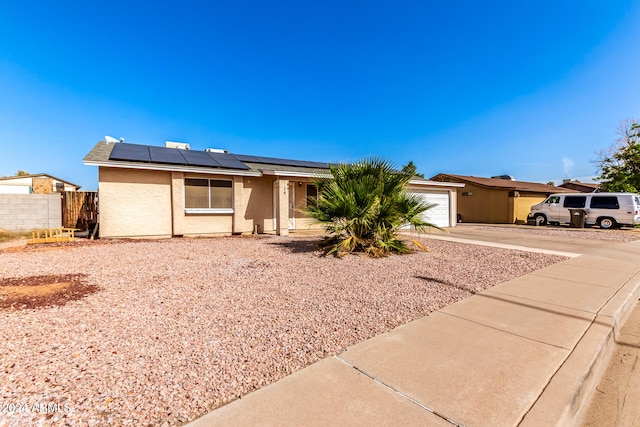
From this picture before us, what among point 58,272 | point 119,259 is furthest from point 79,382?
point 119,259

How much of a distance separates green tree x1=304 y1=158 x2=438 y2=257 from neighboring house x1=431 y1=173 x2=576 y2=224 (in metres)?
16.1

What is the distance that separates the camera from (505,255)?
26.8 ft

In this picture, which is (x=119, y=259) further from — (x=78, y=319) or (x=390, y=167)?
(x=390, y=167)

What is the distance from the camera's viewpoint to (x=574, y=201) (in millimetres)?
17391

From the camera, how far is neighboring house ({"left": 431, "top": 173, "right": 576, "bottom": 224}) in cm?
2062

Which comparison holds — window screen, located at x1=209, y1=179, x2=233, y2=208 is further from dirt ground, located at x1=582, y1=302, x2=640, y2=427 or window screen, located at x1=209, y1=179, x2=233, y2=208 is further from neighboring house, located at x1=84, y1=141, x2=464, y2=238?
dirt ground, located at x1=582, y1=302, x2=640, y2=427

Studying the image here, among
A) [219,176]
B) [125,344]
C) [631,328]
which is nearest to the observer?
[125,344]

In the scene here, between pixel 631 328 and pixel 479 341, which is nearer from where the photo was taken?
pixel 479 341

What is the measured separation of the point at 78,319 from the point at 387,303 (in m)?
4.04

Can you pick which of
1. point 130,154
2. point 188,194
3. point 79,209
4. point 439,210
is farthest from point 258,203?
point 439,210

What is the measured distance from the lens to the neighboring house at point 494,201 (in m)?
20.6

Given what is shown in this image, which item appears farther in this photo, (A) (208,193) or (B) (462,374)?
(A) (208,193)

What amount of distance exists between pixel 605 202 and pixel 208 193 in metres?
21.2

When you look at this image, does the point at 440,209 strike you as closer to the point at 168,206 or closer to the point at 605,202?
the point at 605,202
